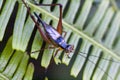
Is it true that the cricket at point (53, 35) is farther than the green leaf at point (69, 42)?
Yes

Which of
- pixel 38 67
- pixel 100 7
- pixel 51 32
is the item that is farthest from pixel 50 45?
pixel 100 7

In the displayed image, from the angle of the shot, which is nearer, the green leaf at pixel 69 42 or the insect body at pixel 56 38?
the green leaf at pixel 69 42

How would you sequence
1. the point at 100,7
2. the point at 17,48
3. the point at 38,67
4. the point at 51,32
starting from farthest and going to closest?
the point at 100,7, the point at 38,67, the point at 51,32, the point at 17,48

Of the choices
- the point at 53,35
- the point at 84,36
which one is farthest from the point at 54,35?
the point at 84,36

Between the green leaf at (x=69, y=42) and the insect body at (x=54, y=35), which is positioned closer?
the green leaf at (x=69, y=42)

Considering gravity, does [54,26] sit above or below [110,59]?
above

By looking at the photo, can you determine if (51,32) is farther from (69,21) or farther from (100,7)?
(100,7)

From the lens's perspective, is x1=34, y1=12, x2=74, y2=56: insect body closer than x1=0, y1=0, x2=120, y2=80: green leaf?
No

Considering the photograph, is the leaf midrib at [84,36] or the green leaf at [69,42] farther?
the leaf midrib at [84,36]

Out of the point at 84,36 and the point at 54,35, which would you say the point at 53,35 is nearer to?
the point at 54,35

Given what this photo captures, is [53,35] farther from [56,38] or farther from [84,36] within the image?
[84,36]

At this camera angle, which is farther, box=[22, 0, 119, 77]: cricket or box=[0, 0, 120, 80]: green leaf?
box=[22, 0, 119, 77]: cricket
